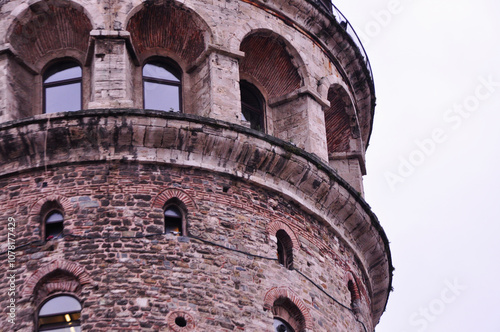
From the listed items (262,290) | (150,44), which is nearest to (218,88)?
(150,44)

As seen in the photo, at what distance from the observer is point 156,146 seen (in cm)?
2906

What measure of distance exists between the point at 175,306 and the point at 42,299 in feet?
7.29

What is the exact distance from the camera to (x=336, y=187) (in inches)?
1217

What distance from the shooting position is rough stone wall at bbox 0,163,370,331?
26922 millimetres

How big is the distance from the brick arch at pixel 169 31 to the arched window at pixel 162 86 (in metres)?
0.22

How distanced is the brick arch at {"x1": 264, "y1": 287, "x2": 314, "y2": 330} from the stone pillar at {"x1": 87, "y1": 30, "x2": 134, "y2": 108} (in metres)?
4.38

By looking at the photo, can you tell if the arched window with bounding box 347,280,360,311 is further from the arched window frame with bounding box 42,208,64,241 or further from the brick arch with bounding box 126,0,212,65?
the arched window frame with bounding box 42,208,64,241

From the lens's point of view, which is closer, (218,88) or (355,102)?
(218,88)

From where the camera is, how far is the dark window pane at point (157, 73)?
103 feet

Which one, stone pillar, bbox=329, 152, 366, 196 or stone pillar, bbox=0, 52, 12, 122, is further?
stone pillar, bbox=329, 152, 366, 196

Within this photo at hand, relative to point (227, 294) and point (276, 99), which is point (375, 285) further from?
point (227, 294)

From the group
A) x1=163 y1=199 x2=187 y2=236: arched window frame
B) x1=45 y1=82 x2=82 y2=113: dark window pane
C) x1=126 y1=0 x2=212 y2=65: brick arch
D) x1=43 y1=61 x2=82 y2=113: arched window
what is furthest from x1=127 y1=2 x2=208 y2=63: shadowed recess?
x1=163 y1=199 x2=187 y2=236: arched window frame

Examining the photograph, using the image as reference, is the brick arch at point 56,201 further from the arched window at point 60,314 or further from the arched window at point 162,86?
the arched window at point 162,86

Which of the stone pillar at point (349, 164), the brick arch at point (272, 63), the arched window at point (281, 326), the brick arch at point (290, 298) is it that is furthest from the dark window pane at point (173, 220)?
the stone pillar at point (349, 164)
